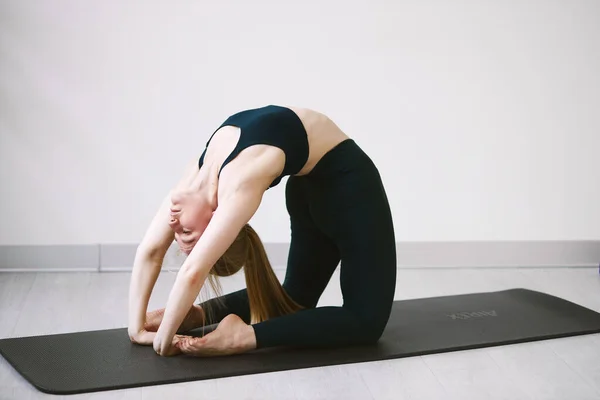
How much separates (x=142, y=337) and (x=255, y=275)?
465 mm

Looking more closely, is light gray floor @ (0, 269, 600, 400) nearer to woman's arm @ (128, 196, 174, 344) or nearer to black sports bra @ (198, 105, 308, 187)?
woman's arm @ (128, 196, 174, 344)

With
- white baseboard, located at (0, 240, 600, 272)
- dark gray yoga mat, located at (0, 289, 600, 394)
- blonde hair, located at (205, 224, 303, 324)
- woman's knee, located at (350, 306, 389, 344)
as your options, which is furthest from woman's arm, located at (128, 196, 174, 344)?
white baseboard, located at (0, 240, 600, 272)

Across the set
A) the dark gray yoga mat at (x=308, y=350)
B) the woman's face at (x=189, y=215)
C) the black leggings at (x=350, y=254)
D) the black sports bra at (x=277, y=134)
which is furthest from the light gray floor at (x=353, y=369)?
the black sports bra at (x=277, y=134)

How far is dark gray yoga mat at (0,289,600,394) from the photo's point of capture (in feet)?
9.83

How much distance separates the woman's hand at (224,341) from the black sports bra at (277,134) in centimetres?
53

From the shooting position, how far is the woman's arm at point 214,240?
293 cm

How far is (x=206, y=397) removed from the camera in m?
2.88

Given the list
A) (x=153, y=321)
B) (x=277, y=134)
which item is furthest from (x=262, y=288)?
(x=277, y=134)

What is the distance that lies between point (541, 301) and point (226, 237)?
1.78 meters

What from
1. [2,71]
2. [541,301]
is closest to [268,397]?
[541,301]

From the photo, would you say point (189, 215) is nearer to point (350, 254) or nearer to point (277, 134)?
point (277, 134)

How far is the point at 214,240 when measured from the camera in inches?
115

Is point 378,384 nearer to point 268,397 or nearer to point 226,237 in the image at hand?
point 268,397

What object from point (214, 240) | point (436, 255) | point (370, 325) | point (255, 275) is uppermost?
point (214, 240)
